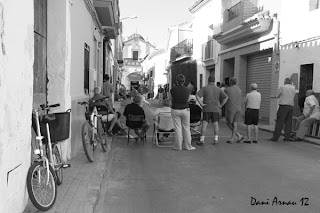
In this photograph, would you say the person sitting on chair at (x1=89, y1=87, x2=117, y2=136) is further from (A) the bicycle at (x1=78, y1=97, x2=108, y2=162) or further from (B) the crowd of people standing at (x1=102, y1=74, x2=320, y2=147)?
(A) the bicycle at (x1=78, y1=97, x2=108, y2=162)

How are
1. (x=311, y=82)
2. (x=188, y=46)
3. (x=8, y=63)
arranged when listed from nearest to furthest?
(x=8, y=63) < (x=311, y=82) < (x=188, y=46)

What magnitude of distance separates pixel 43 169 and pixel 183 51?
90.5 ft

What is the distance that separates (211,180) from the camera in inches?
226

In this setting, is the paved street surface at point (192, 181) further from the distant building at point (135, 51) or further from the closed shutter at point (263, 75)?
the distant building at point (135, 51)

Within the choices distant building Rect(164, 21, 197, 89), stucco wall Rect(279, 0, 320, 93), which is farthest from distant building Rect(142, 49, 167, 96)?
stucco wall Rect(279, 0, 320, 93)

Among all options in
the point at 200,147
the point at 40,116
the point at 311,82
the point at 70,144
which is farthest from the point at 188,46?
the point at 40,116

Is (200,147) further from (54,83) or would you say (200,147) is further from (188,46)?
(188,46)

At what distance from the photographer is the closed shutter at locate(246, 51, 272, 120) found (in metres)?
15.2

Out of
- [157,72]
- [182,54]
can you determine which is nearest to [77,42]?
[182,54]

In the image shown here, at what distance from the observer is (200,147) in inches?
349

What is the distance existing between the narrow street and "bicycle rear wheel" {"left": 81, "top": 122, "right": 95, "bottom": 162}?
1.44 feet

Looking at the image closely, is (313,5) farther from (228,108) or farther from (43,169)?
(43,169)

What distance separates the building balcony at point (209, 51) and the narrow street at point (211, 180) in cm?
1326

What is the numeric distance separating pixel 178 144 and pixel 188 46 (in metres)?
21.6
